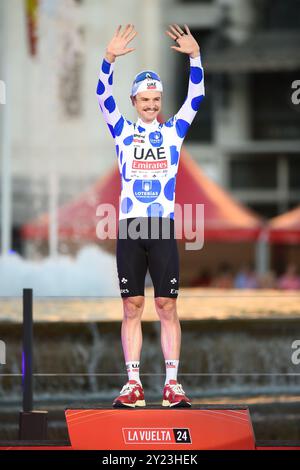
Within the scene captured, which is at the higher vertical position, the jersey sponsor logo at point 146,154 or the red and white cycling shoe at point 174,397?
the jersey sponsor logo at point 146,154

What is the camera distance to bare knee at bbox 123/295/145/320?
7.77 metres

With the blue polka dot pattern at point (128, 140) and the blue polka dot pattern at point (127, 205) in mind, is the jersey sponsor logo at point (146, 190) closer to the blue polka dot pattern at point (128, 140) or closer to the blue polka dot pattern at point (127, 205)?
the blue polka dot pattern at point (127, 205)

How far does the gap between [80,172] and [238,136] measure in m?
3.63

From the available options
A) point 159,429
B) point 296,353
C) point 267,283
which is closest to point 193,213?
point 267,283

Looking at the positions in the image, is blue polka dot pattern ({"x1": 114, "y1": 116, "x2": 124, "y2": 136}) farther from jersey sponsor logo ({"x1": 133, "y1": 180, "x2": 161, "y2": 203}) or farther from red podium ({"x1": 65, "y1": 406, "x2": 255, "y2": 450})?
red podium ({"x1": 65, "y1": 406, "x2": 255, "y2": 450})

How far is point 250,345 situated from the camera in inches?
444

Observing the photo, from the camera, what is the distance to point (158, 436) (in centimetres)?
757

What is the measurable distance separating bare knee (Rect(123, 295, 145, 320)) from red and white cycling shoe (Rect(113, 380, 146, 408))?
0.36 metres

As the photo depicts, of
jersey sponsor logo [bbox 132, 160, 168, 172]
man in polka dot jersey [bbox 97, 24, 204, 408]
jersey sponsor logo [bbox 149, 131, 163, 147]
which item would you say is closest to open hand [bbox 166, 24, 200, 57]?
man in polka dot jersey [bbox 97, 24, 204, 408]

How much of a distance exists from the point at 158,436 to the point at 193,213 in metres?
12.4

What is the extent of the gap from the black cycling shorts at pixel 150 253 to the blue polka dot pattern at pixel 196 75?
803 mm

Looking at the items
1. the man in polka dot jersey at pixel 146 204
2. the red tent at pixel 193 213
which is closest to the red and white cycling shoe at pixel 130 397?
the man in polka dot jersey at pixel 146 204

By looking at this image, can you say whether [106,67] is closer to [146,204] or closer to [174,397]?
[146,204]

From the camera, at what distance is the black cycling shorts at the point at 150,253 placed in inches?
304
